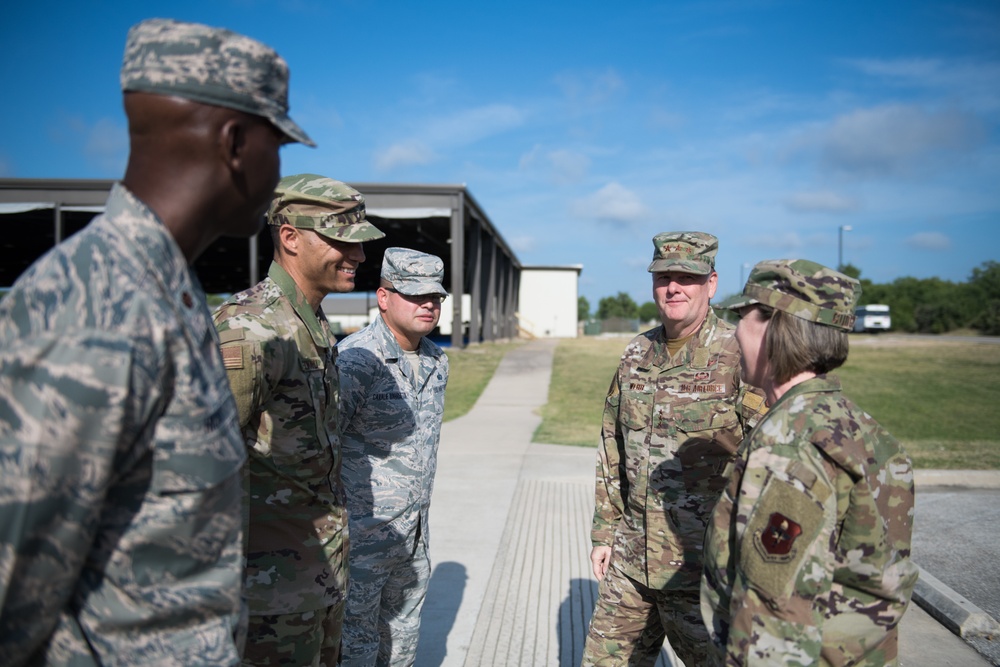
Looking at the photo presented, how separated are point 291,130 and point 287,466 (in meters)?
1.21

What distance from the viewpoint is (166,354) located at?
1126 mm

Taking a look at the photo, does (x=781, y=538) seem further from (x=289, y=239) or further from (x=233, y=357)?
(x=289, y=239)

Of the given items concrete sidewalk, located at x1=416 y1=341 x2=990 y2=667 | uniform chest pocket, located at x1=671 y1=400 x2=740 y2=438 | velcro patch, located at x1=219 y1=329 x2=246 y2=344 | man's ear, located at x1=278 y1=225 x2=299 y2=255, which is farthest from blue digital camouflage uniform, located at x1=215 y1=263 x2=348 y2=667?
concrete sidewalk, located at x1=416 y1=341 x2=990 y2=667

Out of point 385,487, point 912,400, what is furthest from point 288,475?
point 912,400

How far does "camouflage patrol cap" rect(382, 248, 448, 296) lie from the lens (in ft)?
11.2

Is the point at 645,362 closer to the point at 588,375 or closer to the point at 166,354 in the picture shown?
the point at 166,354

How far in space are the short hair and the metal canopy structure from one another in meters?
11.9

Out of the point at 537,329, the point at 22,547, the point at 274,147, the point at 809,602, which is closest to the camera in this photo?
the point at 22,547

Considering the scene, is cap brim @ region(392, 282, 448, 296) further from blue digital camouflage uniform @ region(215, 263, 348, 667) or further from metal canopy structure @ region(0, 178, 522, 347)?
metal canopy structure @ region(0, 178, 522, 347)

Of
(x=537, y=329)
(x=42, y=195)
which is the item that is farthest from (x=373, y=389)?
(x=537, y=329)

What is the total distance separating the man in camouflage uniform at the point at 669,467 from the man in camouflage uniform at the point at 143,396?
196 cm

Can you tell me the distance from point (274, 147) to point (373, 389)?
6.31ft

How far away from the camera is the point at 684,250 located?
316 centimetres

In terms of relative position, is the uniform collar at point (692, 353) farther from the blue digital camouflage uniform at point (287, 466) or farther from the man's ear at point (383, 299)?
the blue digital camouflage uniform at point (287, 466)
